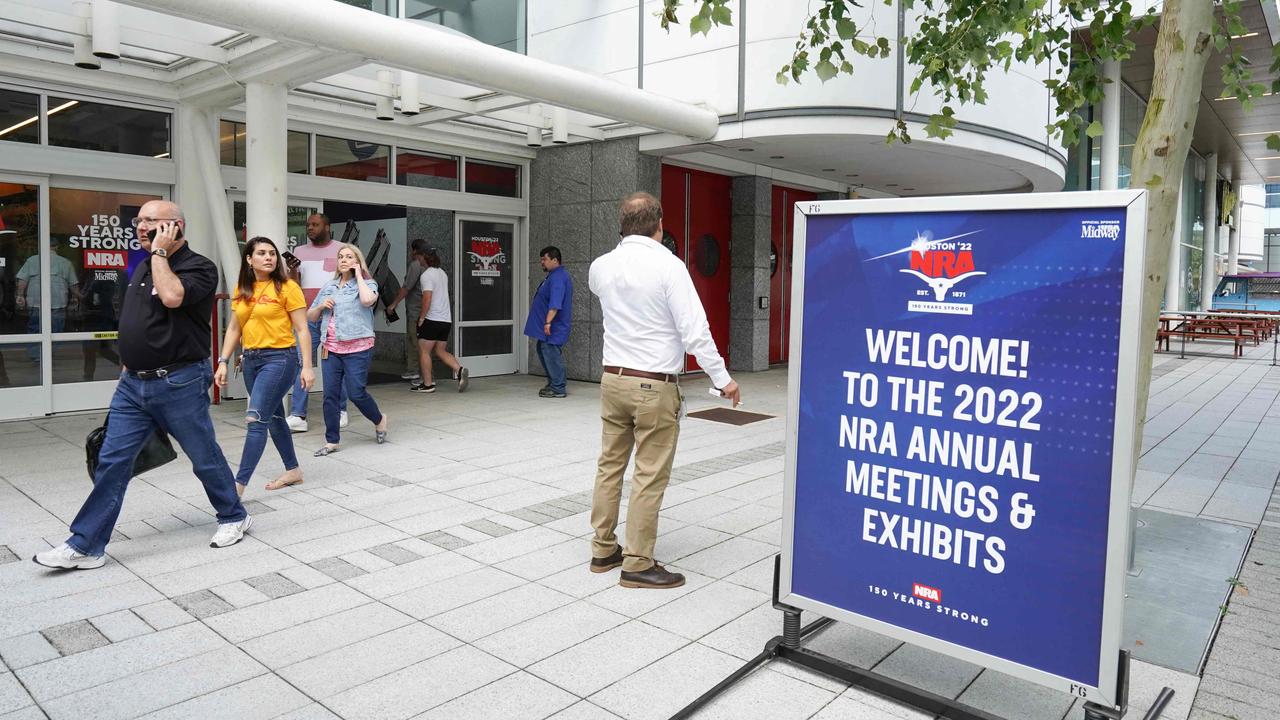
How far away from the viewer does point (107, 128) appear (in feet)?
28.7

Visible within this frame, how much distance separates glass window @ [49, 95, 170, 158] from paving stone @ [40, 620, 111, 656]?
642 cm

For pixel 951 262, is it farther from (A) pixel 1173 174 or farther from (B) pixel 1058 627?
(A) pixel 1173 174

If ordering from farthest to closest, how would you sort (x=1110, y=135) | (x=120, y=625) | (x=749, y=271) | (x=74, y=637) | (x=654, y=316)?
(x=1110, y=135) < (x=749, y=271) < (x=654, y=316) < (x=120, y=625) < (x=74, y=637)

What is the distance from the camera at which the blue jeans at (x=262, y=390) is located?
218 inches

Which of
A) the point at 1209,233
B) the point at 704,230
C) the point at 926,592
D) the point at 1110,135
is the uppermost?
the point at 1110,135

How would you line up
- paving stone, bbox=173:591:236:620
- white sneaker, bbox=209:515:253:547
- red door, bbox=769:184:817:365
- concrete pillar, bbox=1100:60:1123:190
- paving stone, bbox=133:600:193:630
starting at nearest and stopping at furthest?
paving stone, bbox=133:600:193:630, paving stone, bbox=173:591:236:620, white sneaker, bbox=209:515:253:547, red door, bbox=769:184:817:365, concrete pillar, bbox=1100:60:1123:190

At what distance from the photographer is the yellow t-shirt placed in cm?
559

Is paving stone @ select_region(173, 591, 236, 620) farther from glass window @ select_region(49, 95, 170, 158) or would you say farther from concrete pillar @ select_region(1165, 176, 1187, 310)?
concrete pillar @ select_region(1165, 176, 1187, 310)

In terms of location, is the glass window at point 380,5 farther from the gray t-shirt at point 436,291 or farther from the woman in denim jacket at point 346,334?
the gray t-shirt at point 436,291

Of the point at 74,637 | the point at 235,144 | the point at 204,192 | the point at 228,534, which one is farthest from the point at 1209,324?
the point at 74,637

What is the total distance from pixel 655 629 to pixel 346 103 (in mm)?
7967

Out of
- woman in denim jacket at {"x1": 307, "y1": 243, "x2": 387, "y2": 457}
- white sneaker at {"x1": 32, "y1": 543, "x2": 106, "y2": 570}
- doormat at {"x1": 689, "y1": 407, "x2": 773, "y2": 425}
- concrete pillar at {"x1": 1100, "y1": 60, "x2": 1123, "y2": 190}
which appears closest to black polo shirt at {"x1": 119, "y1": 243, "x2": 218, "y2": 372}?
white sneaker at {"x1": 32, "y1": 543, "x2": 106, "y2": 570}

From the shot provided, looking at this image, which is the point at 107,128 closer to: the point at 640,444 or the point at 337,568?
the point at 337,568

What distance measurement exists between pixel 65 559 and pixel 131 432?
67 centimetres
